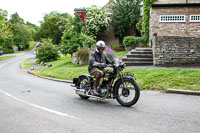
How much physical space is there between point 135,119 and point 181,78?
16.6 ft

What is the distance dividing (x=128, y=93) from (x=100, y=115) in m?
1.19

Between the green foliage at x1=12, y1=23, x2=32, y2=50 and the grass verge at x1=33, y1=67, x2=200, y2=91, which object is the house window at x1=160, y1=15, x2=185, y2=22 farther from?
the green foliage at x1=12, y1=23, x2=32, y2=50

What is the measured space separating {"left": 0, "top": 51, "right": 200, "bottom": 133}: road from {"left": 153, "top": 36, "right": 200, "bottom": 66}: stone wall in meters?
6.89

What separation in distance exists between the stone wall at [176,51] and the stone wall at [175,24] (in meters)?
5.70

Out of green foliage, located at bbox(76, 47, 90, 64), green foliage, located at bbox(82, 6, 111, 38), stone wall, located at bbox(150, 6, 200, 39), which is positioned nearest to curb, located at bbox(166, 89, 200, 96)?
stone wall, located at bbox(150, 6, 200, 39)

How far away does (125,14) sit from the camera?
30.0 meters

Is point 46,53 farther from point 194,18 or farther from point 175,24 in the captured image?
point 194,18

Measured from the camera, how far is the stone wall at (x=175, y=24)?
1850cm

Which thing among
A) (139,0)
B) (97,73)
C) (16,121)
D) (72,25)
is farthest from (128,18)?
(16,121)

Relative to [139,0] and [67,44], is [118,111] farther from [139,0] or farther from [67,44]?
[139,0]

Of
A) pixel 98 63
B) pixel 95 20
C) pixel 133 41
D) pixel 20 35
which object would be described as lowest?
pixel 98 63

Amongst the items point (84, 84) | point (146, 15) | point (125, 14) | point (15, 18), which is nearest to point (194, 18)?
point (146, 15)

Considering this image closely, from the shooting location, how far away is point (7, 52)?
68.8 m

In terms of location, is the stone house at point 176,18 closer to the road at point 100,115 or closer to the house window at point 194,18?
the house window at point 194,18
